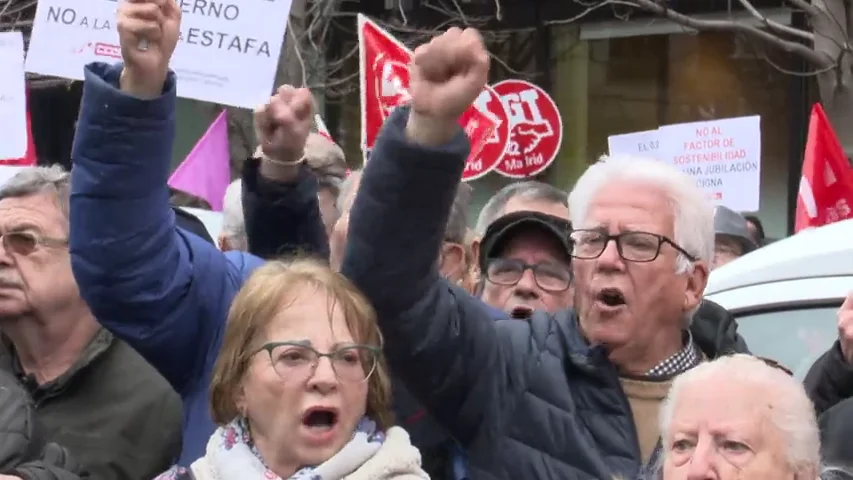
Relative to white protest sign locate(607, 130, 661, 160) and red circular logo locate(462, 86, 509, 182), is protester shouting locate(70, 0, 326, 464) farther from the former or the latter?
white protest sign locate(607, 130, 661, 160)

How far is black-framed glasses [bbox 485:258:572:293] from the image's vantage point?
3996mm

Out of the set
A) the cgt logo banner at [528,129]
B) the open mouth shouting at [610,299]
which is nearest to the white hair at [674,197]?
the open mouth shouting at [610,299]

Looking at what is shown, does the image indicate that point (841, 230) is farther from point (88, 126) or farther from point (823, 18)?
point (823, 18)

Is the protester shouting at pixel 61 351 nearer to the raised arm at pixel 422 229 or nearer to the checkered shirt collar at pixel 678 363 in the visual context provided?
the raised arm at pixel 422 229

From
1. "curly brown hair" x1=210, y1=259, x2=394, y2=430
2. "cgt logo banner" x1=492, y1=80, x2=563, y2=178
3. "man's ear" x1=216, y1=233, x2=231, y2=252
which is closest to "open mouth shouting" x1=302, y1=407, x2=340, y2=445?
"curly brown hair" x1=210, y1=259, x2=394, y2=430

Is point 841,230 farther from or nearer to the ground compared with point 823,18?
farther from the ground

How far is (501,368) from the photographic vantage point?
9.86ft

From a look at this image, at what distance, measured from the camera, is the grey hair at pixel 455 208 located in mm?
3867

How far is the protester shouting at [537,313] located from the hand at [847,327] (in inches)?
8.5

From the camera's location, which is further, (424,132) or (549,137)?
(549,137)

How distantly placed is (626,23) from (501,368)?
9461 millimetres

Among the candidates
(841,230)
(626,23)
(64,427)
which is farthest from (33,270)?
(626,23)

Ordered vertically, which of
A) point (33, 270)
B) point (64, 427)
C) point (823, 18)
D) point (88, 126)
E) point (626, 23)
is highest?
point (88, 126)

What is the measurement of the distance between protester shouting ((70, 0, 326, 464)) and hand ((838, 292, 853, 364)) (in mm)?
1308
